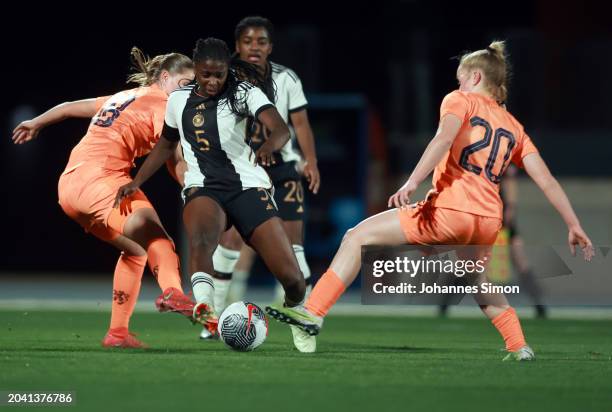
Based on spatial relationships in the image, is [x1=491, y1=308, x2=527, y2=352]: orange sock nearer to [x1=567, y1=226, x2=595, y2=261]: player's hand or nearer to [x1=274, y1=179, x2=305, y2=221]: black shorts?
[x1=567, y1=226, x2=595, y2=261]: player's hand

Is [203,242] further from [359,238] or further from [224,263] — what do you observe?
[224,263]

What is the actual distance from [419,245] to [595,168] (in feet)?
41.8

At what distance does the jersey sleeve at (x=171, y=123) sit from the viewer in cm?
727

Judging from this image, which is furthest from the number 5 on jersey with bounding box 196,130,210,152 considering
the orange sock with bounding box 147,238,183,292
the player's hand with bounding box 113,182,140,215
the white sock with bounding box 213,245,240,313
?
the white sock with bounding box 213,245,240,313

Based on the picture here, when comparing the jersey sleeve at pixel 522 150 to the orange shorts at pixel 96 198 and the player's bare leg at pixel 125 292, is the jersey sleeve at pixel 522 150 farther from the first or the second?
the player's bare leg at pixel 125 292

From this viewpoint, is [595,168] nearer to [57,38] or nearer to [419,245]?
[57,38]

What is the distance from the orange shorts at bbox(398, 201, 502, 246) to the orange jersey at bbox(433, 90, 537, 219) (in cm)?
4

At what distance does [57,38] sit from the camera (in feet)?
77.5

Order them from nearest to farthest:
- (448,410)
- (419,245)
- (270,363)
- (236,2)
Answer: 1. (448,410)
2. (270,363)
3. (419,245)
4. (236,2)

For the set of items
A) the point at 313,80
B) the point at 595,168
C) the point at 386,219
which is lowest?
the point at 595,168

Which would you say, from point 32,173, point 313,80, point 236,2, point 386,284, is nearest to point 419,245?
point 386,284

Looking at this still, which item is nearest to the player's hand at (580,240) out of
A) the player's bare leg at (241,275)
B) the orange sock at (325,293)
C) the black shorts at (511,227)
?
the orange sock at (325,293)

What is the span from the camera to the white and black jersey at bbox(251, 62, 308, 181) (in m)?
9.04

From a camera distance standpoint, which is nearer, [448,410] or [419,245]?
[448,410]
